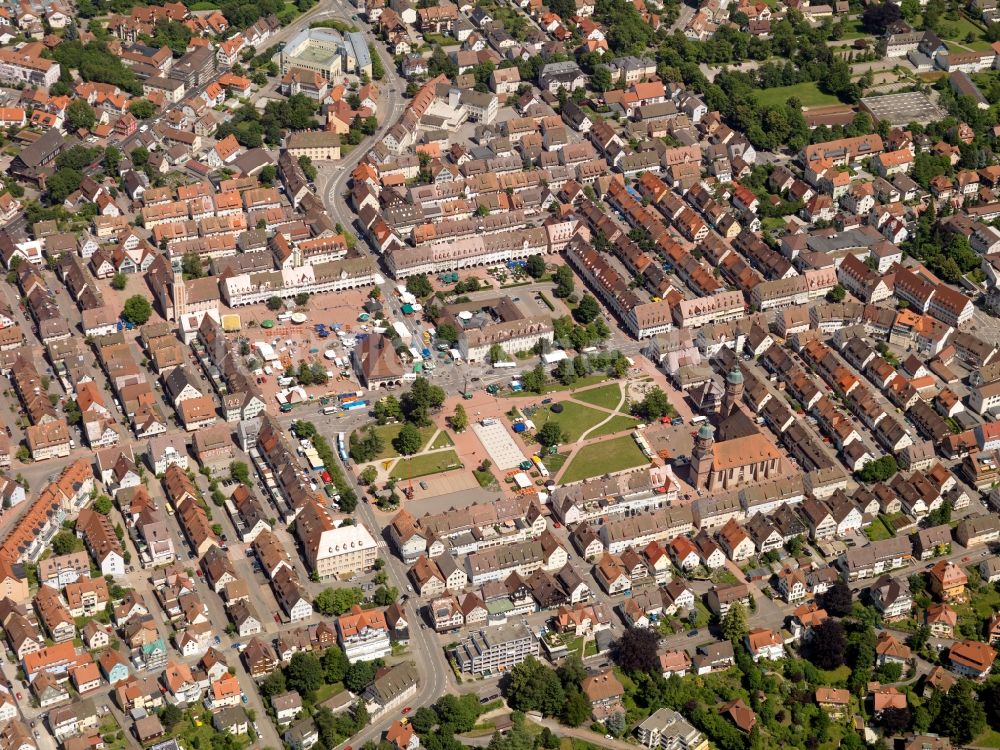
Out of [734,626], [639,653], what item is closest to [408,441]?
[639,653]

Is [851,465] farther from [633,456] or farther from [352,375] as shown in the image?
[352,375]

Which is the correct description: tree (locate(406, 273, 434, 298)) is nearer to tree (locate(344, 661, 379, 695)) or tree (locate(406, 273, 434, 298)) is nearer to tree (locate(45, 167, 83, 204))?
tree (locate(45, 167, 83, 204))

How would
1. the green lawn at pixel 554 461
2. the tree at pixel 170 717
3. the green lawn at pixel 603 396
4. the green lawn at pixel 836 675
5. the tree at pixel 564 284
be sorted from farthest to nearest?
the tree at pixel 564 284, the green lawn at pixel 603 396, the green lawn at pixel 554 461, the green lawn at pixel 836 675, the tree at pixel 170 717

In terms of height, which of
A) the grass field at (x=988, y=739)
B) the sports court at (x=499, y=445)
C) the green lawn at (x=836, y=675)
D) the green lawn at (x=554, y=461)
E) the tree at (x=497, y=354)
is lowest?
the sports court at (x=499, y=445)

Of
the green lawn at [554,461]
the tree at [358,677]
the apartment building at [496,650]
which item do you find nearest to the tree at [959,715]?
the apartment building at [496,650]

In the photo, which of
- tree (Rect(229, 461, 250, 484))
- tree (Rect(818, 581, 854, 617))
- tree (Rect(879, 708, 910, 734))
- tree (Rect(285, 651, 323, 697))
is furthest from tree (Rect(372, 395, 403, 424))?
tree (Rect(879, 708, 910, 734))

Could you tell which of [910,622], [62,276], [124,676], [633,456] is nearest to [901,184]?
[633,456]

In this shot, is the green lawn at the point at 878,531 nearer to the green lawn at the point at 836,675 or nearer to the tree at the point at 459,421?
the green lawn at the point at 836,675
